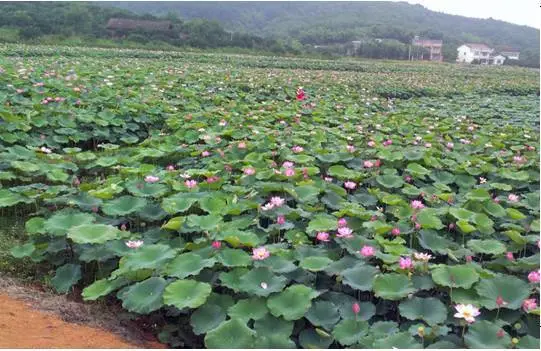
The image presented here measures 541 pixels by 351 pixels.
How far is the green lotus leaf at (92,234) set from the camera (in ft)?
9.52

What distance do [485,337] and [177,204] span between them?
2.06 meters

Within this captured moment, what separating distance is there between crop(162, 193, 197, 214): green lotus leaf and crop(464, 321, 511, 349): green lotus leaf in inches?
74.5

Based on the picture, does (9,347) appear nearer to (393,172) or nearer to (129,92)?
(393,172)

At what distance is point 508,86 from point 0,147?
58.7 ft

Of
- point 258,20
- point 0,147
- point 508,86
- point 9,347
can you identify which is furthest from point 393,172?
point 258,20

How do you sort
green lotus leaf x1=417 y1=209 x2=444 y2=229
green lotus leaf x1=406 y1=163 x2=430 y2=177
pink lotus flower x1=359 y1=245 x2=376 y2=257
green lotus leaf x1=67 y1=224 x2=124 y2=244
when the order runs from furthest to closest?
green lotus leaf x1=406 y1=163 x2=430 y2=177 < green lotus leaf x1=417 y1=209 x2=444 y2=229 < green lotus leaf x1=67 y1=224 x2=124 y2=244 < pink lotus flower x1=359 y1=245 x2=376 y2=257

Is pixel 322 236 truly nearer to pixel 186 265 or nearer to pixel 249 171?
pixel 186 265

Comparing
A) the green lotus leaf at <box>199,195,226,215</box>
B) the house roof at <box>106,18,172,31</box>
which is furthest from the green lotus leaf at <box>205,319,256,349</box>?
the house roof at <box>106,18,172,31</box>

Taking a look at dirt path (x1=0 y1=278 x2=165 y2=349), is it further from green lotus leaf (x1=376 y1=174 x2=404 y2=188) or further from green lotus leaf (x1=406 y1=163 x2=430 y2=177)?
green lotus leaf (x1=406 y1=163 x2=430 y2=177)

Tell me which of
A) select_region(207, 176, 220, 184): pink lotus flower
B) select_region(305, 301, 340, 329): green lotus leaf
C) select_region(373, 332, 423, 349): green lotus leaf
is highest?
select_region(207, 176, 220, 184): pink lotus flower

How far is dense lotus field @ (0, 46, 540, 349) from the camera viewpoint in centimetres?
243

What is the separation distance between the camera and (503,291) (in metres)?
2.53

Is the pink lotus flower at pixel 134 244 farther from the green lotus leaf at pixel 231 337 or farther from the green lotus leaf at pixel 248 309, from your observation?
the green lotus leaf at pixel 231 337

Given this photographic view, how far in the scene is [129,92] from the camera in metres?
8.10
